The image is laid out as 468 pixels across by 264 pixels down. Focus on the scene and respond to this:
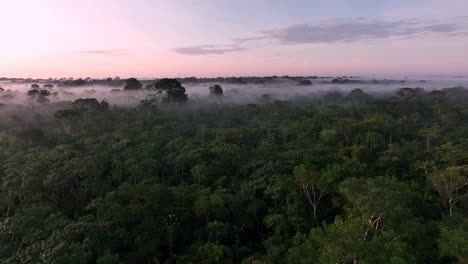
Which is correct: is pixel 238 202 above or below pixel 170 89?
below

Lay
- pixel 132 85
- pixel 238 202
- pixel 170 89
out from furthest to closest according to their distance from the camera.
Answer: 1. pixel 132 85
2. pixel 170 89
3. pixel 238 202

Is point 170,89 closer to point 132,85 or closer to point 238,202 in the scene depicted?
point 132,85

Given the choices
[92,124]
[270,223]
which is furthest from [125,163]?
[92,124]

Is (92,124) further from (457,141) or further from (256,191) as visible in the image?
(457,141)

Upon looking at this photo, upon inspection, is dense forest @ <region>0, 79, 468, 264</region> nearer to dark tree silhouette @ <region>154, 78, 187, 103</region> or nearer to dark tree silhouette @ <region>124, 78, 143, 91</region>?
dark tree silhouette @ <region>154, 78, 187, 103</region>

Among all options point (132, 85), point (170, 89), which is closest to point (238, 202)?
point (170, 89)

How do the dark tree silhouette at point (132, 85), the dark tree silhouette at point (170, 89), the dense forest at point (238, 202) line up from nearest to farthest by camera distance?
the dense forest at point (238, 202)
the dark tree silhouette at point (170, 89)
the dark tree silhouette at point (132, 85)

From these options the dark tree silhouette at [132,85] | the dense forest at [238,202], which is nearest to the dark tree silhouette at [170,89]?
the dark tree silhouette at [132,85]

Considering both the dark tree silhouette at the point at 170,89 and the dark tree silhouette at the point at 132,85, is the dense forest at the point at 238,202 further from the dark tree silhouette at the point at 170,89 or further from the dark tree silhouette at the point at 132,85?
the dark tree silhouette at the point at 132,85
